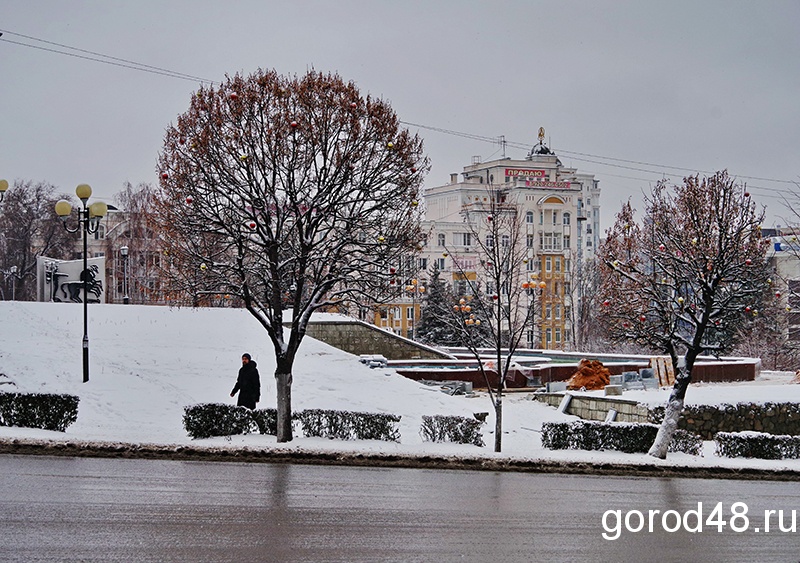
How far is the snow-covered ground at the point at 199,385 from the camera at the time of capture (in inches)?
734

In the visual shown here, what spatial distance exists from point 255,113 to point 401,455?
24.0 ft

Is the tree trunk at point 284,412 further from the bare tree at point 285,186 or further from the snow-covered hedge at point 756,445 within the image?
the snow-covered hedge at point 756,445

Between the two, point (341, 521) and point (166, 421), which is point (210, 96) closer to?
point (166, 421)

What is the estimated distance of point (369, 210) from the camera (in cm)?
1952

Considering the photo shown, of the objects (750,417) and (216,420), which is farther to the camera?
(750,417)

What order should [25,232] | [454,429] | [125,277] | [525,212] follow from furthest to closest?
[525,212], [25,232], [125,277], [454,429]

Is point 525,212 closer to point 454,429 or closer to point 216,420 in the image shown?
point 454,429

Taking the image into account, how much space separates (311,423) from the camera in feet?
63.5

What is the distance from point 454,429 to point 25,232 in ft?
177

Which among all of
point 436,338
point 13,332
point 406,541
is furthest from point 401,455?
point 436,338

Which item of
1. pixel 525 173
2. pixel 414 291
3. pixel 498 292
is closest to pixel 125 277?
pixel 414 291

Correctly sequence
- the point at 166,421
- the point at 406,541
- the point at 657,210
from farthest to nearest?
the point at 657,210 < the point at 166,421 < the point at 406,541

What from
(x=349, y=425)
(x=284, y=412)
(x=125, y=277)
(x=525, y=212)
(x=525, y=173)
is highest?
(x=525, y=173)

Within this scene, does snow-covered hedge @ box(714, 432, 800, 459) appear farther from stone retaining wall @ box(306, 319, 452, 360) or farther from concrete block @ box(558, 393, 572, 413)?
stone retaining wall @ box(306, 319, 452, 360)
